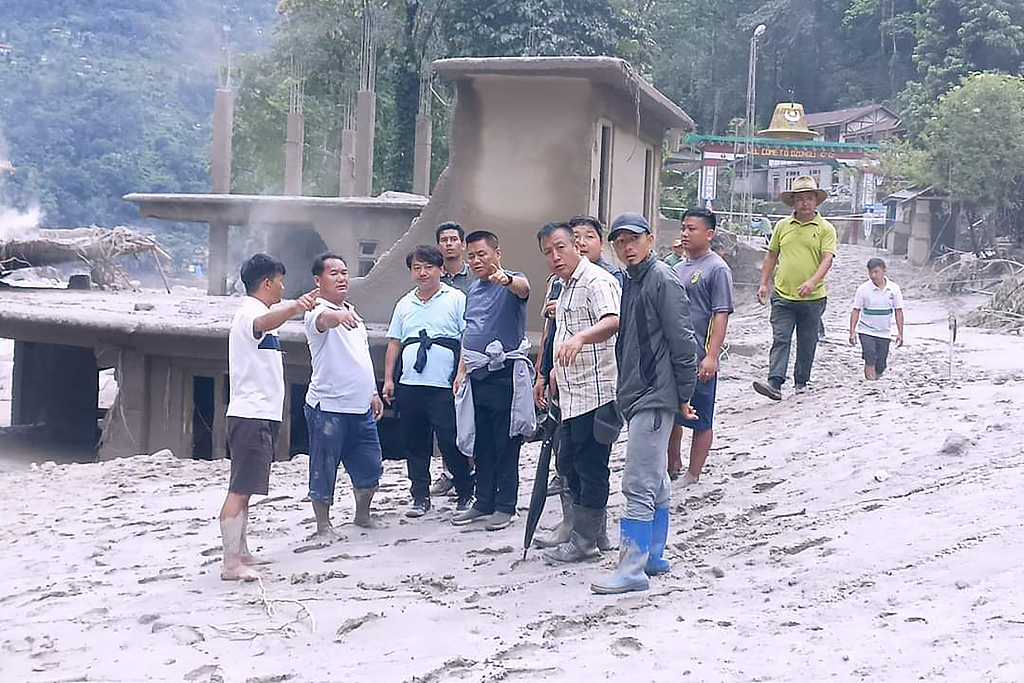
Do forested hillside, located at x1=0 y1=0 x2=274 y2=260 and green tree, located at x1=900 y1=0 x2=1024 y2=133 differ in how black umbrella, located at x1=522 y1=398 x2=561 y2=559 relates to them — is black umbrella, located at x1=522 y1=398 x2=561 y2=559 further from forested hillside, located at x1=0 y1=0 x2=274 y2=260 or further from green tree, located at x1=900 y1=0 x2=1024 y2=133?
forested hillside, located at x1=0 y1=0 x2=274 y2=260

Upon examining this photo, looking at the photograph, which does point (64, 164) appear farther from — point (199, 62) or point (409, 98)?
point (409, 98)

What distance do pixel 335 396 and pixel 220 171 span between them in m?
22.0

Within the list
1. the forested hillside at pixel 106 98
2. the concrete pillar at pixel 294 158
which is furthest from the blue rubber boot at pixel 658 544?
the forested hillside at pixel 106 98

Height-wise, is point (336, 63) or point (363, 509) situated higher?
point (336, 63)

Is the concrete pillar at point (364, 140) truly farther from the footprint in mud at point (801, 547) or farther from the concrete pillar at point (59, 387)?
the footprint in mud at point (801, 547)

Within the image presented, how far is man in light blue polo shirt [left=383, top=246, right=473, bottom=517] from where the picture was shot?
23.2 ft

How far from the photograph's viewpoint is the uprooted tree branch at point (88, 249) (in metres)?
20.5

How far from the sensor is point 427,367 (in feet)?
23.2

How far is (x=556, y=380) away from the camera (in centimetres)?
604

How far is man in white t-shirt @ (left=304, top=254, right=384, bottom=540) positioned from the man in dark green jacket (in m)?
1.81

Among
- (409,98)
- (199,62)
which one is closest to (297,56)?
(409,98)

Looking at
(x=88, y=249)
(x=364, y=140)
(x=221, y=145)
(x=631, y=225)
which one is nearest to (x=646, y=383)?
(x=631, y=225)

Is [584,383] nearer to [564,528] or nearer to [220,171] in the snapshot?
[564,528]

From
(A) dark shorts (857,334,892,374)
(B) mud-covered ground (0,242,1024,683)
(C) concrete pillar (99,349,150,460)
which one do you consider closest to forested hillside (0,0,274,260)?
(C) concrete pillar (99,349,150,460)
